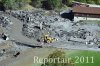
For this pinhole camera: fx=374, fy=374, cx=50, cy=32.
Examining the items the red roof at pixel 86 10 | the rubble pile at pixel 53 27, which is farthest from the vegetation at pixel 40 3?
the red roof at pixel 86 10

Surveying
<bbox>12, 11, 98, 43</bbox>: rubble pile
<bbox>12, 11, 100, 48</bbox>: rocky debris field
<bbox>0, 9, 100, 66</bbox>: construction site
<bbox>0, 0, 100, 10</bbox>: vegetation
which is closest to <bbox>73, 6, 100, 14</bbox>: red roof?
<bbox>0, 9, 100, 66</bbox>: construction site

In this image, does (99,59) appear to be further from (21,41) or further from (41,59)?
(21,41)

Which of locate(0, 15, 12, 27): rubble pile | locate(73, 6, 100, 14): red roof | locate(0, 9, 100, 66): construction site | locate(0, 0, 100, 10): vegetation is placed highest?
locate(0, 0, 100, 10): vegetation

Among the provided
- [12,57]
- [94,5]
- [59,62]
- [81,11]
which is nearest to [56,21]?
[81,11]

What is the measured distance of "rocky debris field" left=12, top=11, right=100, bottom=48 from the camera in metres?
69.6

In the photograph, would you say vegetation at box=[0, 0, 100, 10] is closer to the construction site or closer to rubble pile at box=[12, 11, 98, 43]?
the construction site

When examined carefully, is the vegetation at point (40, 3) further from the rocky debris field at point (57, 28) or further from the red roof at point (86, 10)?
the red roof at point (86, 10)

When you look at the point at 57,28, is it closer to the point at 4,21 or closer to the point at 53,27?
the point at 53,27

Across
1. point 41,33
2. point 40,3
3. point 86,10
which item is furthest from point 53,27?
point 40,3

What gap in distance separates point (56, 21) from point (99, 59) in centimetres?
2110

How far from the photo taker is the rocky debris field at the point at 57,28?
228ft

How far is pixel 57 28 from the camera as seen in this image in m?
74.5

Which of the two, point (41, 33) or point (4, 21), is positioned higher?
point (4, 21)

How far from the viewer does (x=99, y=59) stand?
5962 cm
